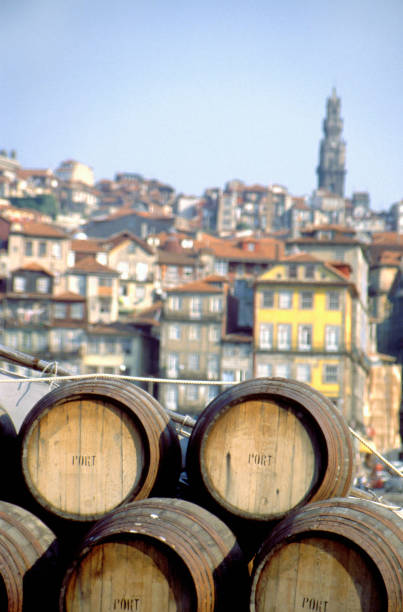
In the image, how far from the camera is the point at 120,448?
7.73 metres

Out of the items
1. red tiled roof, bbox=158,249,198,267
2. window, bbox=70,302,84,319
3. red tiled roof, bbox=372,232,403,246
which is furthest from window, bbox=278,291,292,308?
red tiled roof, bbox=372,232,403,246

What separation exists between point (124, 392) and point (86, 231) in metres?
100

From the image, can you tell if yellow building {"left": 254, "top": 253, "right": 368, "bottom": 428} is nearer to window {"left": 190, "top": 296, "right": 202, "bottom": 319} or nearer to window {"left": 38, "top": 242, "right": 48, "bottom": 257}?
window {"left": 190, "top": 296, "right": 202, "bottom": 319}

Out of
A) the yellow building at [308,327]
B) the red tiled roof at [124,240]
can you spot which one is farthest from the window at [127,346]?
the red tiled roof at [124,240]

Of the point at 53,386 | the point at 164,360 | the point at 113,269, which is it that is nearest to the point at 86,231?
the point at 113,269

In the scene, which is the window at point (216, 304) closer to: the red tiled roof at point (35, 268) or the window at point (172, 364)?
the window at point (172, 364)

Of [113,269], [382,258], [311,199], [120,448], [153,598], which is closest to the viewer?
[153,598]

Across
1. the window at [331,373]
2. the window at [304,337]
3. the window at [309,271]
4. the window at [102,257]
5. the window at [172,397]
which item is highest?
the window at [102,257]

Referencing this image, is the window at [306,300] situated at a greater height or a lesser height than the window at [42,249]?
lesser

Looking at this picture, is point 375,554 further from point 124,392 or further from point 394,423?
point 394,423

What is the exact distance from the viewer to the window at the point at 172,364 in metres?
61.1

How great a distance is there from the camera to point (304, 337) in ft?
192

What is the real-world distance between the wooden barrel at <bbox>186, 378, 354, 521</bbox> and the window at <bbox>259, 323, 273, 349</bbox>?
169 ft

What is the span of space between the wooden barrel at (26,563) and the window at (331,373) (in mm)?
50733
